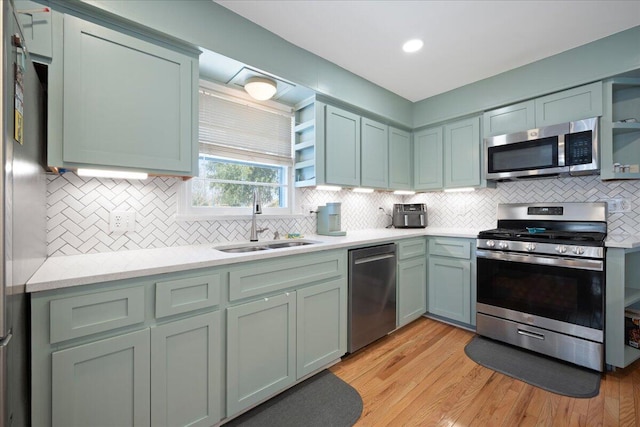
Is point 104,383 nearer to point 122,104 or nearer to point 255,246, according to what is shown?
point 255,246

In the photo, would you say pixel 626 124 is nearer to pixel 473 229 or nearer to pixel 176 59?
pixel 473 229

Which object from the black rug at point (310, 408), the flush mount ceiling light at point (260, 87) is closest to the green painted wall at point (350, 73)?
the flush mount ceiling light at point (260, 87)

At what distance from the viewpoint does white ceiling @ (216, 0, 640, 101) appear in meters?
1.82

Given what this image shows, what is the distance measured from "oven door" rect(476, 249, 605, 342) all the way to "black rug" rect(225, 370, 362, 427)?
5.13 feet

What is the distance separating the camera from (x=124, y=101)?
1451 millimetres

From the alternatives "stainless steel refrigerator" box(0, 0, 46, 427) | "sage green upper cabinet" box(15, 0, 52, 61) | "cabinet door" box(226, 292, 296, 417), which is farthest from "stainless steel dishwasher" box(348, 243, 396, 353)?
"sage green upper cabinet" box(15, 0, 52, 61)

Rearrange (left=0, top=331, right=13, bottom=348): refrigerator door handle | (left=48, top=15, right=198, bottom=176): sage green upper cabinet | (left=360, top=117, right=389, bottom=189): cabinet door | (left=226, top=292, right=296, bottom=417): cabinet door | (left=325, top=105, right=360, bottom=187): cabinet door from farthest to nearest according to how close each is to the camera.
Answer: (left=360, top=117, right=389, bottom=189): cabinet door < (left=325, top=105, right=360, bottom=187): cabinet door < (left=226, top=292, right=296, bottom=417): cabinet door < (left=48, top=15, right=198, bottom=176): sage green upper cabinet < (left=0, top=331, right=13, bottom=348): refrigerator door handle

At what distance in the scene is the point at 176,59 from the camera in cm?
162

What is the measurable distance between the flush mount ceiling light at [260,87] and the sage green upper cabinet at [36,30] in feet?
3.67

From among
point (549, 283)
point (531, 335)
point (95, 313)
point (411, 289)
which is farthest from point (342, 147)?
point (531, 335)

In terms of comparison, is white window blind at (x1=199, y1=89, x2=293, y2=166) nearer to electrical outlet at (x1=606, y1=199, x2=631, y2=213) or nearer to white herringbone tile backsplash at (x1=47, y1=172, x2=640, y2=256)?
white herringbone tile backsplash at (x1=47, y1=172, x2=640, y2=256)

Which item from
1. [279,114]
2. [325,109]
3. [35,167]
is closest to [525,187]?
→ [325,109]

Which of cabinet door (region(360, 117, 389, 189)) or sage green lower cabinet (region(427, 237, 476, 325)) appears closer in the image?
sage green lower cabinet (region(427, 237, 476, 325))

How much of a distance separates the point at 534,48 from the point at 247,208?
2809mm
